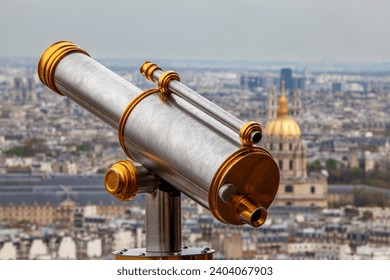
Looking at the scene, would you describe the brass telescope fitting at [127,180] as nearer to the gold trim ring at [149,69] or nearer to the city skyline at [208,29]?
the gold trim ring at [149,69]

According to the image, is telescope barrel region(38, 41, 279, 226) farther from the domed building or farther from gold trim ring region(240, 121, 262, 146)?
the domed building

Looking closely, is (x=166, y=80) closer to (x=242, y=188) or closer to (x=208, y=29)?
(x=242, y=188)

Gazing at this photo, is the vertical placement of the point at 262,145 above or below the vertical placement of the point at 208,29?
below

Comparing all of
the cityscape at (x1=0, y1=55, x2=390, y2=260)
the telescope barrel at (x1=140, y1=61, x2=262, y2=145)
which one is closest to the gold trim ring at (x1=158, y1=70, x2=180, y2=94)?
the telescope barrel at (x1=140, y1=61, x2=262, y2=145)

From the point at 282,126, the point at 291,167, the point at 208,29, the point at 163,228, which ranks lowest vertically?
the point at 163,228

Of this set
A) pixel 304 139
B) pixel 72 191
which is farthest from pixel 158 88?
pixel 304 139

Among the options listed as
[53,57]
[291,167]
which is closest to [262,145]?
[291,167]

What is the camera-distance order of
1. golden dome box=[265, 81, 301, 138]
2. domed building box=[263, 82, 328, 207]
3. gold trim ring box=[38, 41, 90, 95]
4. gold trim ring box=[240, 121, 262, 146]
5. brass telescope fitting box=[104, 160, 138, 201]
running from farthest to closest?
golden dome box=[265, 81, 301, 138] → domed building box=[263, 82, 328, 207] → gold trim ring box=[38, 41, 90, 95] → brass telescope fitting box=[104, 160, 138, 201] → gold trim ring box=[240, 121, 262, 146]

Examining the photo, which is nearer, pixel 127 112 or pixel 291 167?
pixel 127 112
